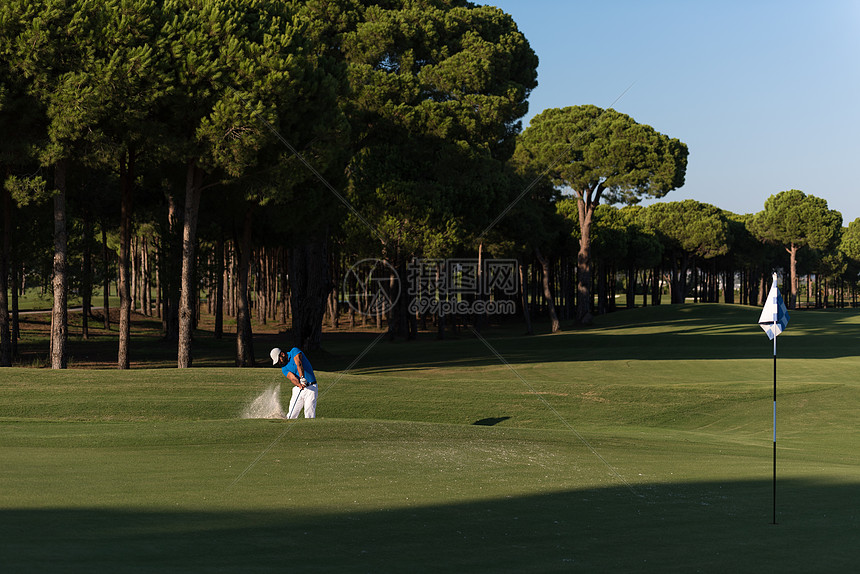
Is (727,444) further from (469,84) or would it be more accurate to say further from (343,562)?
(469,84)

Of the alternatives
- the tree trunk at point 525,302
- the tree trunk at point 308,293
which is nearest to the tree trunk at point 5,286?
the tree trunk at point 308,293

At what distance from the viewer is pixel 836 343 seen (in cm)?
4566

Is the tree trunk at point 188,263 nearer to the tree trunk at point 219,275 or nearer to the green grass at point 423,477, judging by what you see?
the green grass at point 423,477

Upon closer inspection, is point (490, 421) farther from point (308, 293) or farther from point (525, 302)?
point (525, 302)

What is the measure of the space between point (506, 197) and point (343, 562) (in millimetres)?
43309

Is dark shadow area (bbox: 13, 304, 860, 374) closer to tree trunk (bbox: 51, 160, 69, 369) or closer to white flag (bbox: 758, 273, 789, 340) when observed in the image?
tree trunk (bbox: 51, 160, 69, 369)

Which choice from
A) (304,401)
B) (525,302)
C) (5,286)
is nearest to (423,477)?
(304,401)

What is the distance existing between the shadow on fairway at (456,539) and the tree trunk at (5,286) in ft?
78.3

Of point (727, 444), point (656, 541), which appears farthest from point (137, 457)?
point (727, 444)

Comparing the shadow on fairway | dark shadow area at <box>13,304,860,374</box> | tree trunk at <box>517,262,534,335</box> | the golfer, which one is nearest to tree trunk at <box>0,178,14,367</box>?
dark shadow area at <box>13,304,860,374</box>

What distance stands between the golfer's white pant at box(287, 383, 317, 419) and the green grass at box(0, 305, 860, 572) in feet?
3.24

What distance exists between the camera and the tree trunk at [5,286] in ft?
94.0

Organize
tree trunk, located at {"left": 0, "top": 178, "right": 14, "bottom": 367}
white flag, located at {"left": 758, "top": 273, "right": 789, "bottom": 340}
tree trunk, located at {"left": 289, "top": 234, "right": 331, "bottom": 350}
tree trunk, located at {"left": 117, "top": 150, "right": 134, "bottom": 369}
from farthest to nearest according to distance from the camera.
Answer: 1. tree trunk, located at {"left": 289, "top": 234, "right": 331, "bottom": 350}
2. tree trunk, located at {"left": 0, "top": 178, "right": 14, "bottom": 367}
3. tree trunk, located at {"left": 117, "top": 150, "right": 134, "bottom": 369}
4. white flag, located at {"left": 758, "top": 273, "right": 789, "bottom": 340}

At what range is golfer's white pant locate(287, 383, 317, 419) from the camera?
16.4 meters
